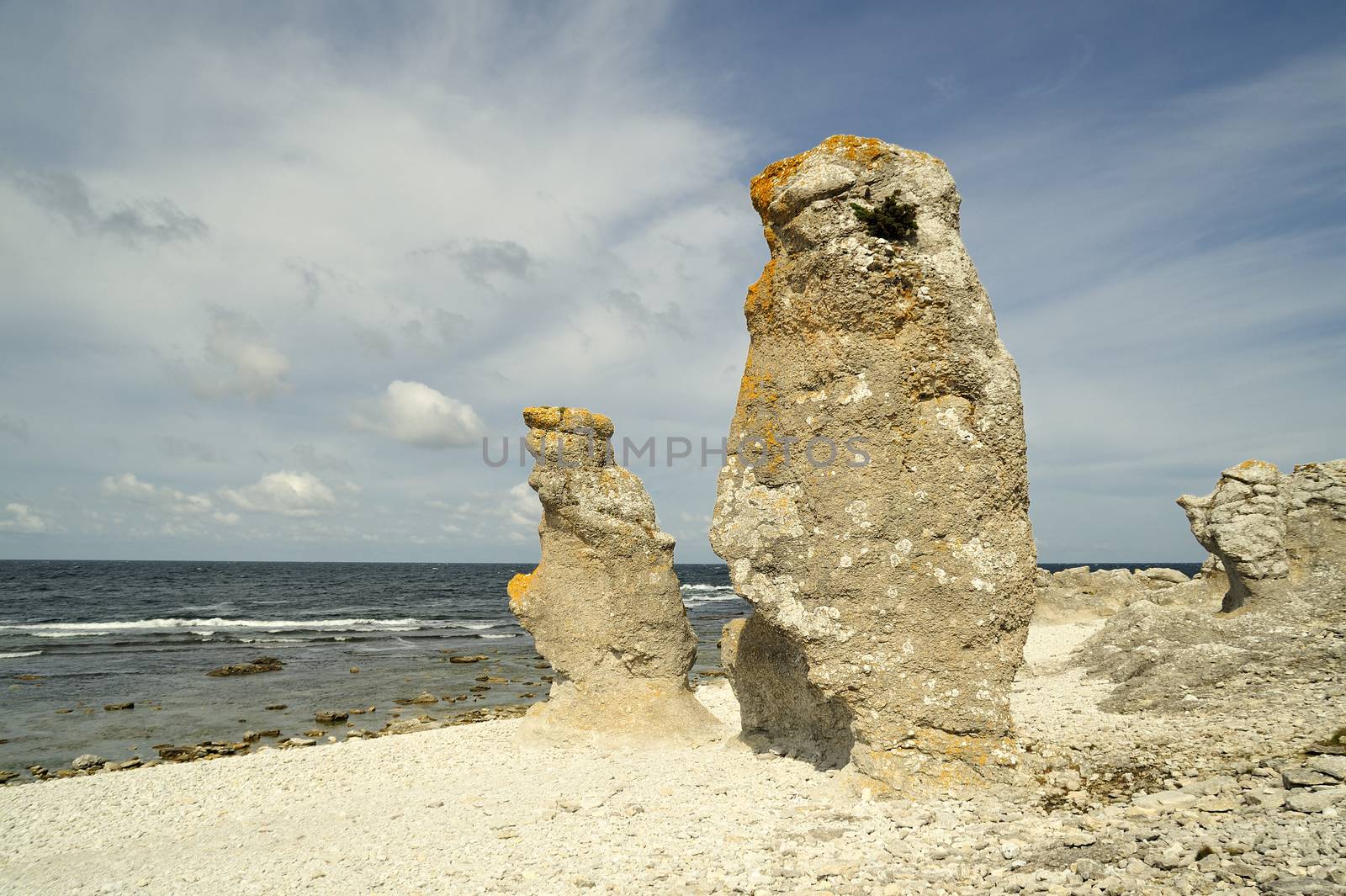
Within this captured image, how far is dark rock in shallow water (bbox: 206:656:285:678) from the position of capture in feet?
75.3

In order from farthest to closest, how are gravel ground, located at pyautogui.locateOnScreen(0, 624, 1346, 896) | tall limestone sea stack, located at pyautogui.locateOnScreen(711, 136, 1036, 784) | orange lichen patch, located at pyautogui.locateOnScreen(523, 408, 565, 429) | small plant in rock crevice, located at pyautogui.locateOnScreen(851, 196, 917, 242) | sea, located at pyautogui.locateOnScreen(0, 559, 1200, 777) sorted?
sea, located at pyautogui.locateOnScreen(0, 559, 1200, 777), orange lichen patch, located at pyautogui.locateOnScreen(523, 408, 565, 429), small plant in rock crevice, located at pyautogui.locateOnScreen(851, 196, 917, 242), tall limestone sea stack, located at pyautogui.locateOnScreen(711, 136, 1036, 784), gravel ground, located at pyautogui.locateOnScreen(0, 624, 1346, 896)

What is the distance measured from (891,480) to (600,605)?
17.4 feet

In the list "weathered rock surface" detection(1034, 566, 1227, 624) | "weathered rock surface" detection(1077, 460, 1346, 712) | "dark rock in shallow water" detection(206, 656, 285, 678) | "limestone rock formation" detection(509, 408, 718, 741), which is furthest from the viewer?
"weathered rock surface" detection(1034, 566, 1227, 624)

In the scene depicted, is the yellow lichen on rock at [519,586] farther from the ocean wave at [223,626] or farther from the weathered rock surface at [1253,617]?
the ocean wave at [223,626]

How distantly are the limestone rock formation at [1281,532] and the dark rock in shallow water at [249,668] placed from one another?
24751 mm

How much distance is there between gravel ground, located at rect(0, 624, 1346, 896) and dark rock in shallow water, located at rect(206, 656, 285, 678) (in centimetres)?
1306

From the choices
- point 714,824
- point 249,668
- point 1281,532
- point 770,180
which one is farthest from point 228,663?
point 1281,532

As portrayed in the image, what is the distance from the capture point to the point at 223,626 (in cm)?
3797

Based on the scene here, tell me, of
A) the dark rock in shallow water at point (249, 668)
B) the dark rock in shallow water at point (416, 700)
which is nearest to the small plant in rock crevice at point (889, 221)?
the dark rock in shallow water at point (416, 700)

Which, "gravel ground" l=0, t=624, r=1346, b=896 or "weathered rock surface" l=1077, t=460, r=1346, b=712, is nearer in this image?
"gravel ground" l=0, t=624, r=1346, b=896

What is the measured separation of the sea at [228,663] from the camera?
16.0 metres

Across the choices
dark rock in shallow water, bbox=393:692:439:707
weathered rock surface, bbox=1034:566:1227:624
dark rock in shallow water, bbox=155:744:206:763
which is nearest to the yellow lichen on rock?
dark rock in shallow water, bbox=155:744:206:763

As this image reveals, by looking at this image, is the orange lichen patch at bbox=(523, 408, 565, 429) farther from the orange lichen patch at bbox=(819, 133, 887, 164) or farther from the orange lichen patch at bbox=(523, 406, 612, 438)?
the orange lichen patch at bbox=(819, 133, 887, 164)

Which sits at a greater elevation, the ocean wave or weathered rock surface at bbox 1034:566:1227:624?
weathered rock surface at bbox 1034:566:1227:624
